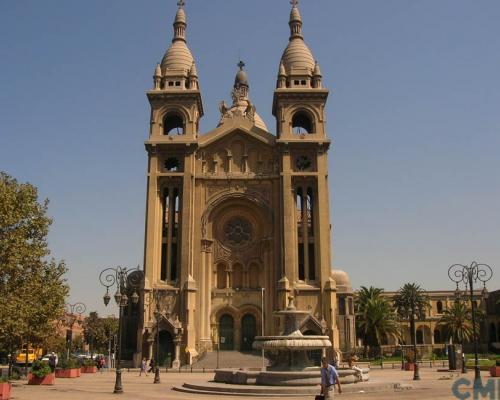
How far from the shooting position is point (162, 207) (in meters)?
55.6

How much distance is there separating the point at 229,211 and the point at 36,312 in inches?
1069

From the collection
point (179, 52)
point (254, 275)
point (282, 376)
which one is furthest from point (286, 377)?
point (179, 52)

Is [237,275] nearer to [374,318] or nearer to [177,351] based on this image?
[177,351]

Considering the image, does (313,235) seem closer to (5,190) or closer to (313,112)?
(313,112)

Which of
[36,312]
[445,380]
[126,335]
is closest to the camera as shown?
[445,380]

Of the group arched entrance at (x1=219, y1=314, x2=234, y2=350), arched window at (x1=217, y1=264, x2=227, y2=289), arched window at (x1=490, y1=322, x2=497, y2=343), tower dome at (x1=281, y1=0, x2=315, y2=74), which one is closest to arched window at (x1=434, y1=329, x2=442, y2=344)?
Answer: arched window at (x1=490, y1=322, x2=497, y2=343)

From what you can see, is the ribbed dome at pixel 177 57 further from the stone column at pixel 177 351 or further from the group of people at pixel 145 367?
the group of people at pixel 145 367

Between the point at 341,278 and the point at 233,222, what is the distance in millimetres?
16224

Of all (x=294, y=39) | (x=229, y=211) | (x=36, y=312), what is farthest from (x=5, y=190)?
(x=294, y=39)

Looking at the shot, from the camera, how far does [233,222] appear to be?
58.0 m

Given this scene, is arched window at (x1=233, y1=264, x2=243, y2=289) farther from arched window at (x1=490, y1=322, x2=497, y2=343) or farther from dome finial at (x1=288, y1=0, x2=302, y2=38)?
arched window at (x1=490, y1=322, x2=497, y2=343)

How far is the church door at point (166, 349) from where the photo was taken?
51.2 m

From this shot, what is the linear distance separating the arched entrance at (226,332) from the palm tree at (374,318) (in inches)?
673

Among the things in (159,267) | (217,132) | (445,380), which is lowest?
(445,380)
